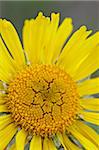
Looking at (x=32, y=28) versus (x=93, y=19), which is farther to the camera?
(x=93, y=19)

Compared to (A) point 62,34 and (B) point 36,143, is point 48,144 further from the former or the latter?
(A) point 62,34

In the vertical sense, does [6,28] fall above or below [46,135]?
above

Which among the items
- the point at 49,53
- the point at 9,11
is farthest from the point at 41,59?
the point at 9,11

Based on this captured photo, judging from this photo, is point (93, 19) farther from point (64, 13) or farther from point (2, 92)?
point (2, 92)

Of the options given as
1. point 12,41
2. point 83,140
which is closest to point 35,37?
point 12,41

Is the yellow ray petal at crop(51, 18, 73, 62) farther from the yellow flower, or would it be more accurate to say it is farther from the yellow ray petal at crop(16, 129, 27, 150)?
the yellow ray petal at crop(16, 129, 27, 150)

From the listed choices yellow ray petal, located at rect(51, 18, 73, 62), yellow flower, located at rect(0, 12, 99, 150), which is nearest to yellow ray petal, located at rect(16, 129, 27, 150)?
yellow flower, located at rect(0, 12, 99, 150)
